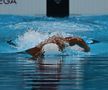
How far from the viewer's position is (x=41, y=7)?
4.47 meters

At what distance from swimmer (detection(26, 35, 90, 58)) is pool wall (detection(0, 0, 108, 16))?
27 centimetres

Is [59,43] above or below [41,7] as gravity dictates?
below

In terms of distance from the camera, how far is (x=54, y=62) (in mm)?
3916

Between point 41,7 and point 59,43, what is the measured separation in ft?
1.35

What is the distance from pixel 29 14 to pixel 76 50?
60cm

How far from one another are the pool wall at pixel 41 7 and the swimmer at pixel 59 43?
0.27 m

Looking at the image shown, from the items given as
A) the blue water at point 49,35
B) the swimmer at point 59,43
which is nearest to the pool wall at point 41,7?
the blue water at point 49,35

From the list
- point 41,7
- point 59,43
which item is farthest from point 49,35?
point 41,7

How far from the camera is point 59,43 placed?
438 cm

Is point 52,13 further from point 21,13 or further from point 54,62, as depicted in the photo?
point 54,62

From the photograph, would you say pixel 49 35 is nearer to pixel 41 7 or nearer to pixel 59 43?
pixel 59 43

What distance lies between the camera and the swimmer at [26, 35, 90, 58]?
4336 millimetres

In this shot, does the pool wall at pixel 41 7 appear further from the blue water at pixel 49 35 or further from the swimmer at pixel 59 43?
the swimmer at pixel 59 43

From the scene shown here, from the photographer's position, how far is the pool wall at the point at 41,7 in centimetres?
446
